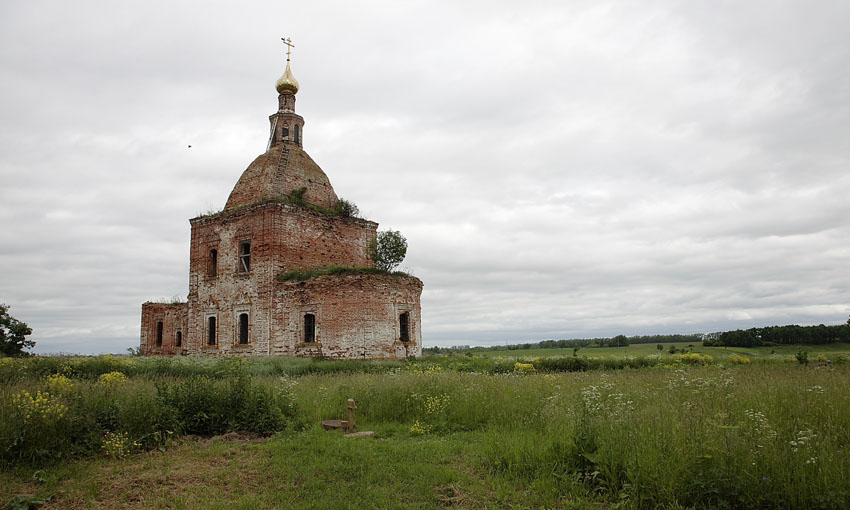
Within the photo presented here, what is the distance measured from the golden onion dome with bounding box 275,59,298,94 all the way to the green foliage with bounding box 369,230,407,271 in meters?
11.8

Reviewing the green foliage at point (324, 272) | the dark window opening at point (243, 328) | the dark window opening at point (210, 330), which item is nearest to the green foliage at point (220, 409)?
the green foliage at point (324, 272)

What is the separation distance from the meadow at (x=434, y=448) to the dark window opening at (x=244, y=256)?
17467 millimetres

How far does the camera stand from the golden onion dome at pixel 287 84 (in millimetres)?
31125

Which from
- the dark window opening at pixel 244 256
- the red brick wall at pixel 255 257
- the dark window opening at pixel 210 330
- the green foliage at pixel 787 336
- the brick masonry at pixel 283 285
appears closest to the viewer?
the brick masonry at pixel 283 285

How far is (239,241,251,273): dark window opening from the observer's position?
2714 cm

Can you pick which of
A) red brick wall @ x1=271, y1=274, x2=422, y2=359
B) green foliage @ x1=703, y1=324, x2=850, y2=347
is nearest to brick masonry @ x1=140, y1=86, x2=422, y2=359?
red brick wall @ x1=271, y1=274, x2=422, y2=359

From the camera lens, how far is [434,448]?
7652mm

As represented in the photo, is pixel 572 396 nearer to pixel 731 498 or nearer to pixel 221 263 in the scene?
pixel 731 498

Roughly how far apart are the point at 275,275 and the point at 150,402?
17.4 m

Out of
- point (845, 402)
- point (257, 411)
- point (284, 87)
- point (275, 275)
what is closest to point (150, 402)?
point (257, 411)

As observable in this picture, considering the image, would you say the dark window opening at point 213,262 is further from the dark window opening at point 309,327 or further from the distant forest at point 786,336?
the distant forest at point 786,336

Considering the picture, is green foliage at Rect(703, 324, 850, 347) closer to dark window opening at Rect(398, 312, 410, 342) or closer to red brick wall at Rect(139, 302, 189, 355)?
dark window opening at Rect(398, 312, 410, 342)

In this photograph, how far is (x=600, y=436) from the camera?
20.8 feet

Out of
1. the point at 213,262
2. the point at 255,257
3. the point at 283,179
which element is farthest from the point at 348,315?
the point at 213,262
